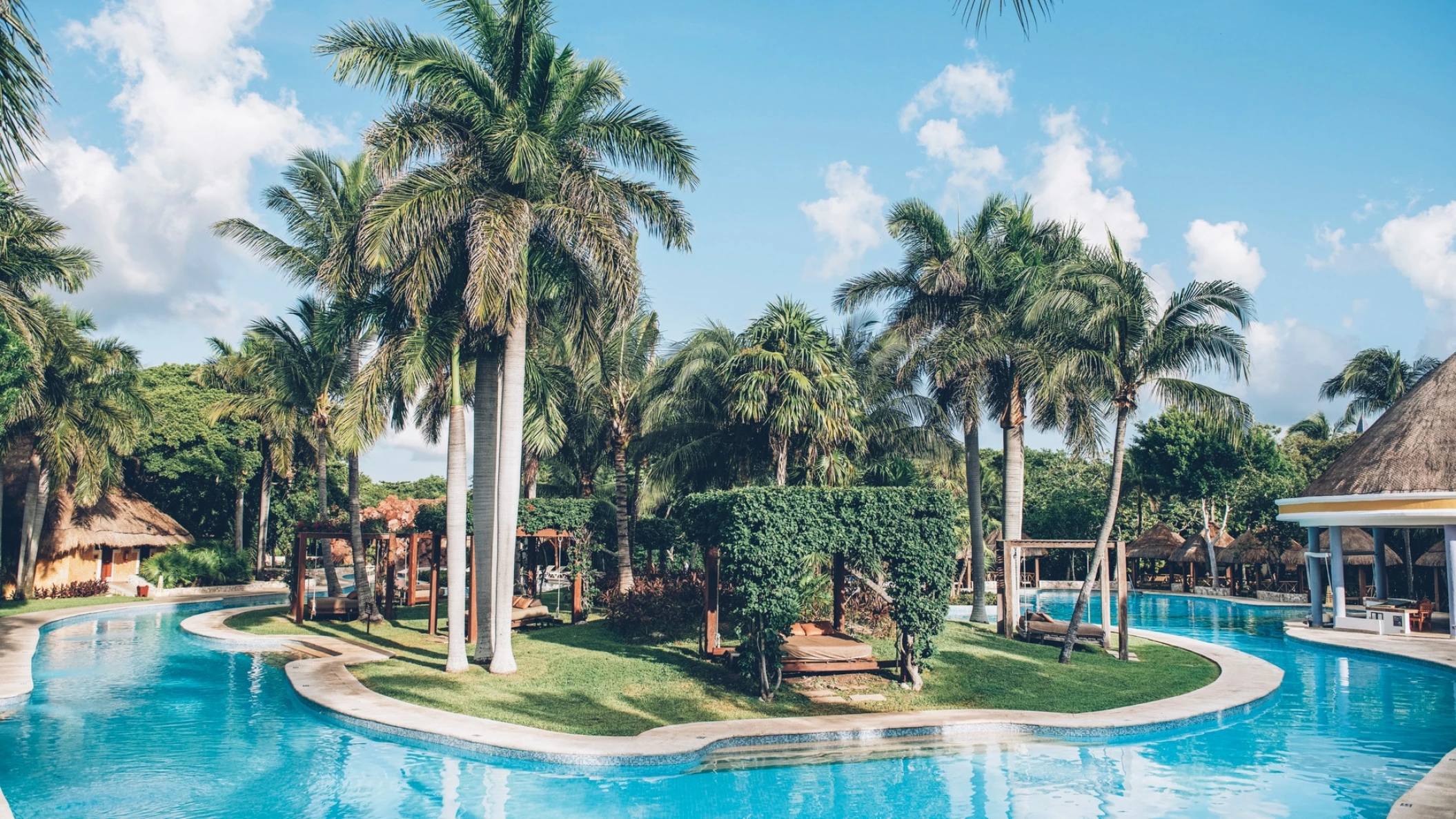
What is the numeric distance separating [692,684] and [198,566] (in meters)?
30.9

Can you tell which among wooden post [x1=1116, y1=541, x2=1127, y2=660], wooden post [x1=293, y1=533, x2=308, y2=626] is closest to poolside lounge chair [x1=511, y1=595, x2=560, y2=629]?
wooden post [x1=293, y1=533, x2=308, y2=626]

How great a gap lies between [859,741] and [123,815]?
9.24 m

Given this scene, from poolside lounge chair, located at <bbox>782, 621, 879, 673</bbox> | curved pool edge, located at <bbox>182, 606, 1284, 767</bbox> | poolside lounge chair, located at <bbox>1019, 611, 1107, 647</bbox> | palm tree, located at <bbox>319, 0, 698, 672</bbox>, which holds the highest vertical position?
palm tree, located at <bbox>319, 0, 698, 672</bbox>

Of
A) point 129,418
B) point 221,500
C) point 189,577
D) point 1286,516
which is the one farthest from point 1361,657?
point 221,500

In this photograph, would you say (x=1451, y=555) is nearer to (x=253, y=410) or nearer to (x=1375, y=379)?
(x=1375, y=379)

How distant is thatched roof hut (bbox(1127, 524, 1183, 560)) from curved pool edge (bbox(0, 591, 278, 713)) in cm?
4022

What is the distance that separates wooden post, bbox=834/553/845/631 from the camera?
1920 centimetres

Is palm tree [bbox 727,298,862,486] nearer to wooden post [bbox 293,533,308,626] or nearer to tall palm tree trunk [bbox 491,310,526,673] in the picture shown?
tall palm tree trunk [bbox 491,310,526,673]

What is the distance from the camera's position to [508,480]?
16.9 metres

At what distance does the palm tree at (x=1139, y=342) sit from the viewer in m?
18.8

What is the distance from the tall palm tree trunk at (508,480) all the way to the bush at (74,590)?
85.8 feet

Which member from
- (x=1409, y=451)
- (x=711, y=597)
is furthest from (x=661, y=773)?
(x=1409, y=451)

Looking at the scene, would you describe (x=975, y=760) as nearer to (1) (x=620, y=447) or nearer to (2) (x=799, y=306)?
(2) (x=799, y=306)

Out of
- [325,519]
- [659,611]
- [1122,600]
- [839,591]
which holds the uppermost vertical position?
[325,519]
